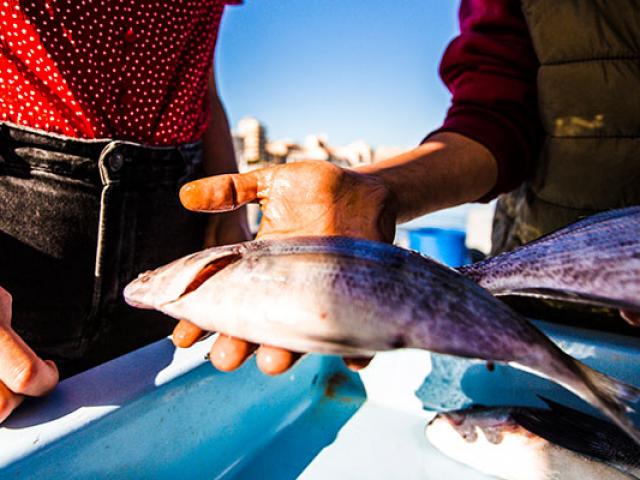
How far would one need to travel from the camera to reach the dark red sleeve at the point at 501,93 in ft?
8.05

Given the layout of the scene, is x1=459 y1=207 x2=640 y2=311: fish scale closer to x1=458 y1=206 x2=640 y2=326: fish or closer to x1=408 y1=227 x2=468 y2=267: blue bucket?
x1=458 y1=206 x2=640 y2=326: fish

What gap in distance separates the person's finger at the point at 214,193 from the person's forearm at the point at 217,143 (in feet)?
3.17

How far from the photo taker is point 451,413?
1917 millimetres

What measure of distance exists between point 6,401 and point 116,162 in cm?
96

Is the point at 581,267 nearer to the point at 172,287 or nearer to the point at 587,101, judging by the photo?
the point at 172,287

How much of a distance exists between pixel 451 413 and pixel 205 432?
109 cm

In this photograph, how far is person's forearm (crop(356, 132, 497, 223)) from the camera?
2092 millimetres

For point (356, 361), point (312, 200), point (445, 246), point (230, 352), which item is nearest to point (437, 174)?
point (312, 200)

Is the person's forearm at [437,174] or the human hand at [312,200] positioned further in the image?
the person's forearm at [437,174]

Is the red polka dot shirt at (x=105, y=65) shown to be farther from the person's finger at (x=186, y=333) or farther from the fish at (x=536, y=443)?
the fish at (x=536, y=443)

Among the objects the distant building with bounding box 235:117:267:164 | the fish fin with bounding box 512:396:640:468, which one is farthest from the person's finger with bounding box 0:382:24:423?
the distant building with bounding box 235:117:267:164

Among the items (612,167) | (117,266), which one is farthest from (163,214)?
(612,167)

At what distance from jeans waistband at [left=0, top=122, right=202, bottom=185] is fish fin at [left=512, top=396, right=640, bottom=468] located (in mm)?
1952

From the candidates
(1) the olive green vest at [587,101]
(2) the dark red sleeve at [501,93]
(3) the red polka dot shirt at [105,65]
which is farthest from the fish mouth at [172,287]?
(1) the olive green vest at [587,101]
